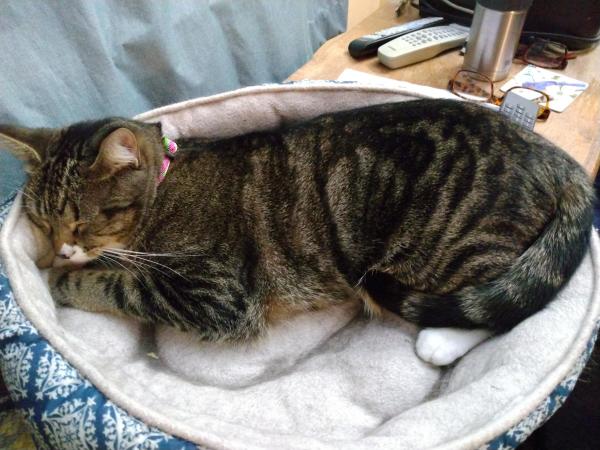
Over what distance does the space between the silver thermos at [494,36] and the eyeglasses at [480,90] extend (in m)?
0.02

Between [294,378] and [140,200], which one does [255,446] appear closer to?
[294,378]

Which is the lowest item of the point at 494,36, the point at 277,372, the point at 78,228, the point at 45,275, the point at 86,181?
the point at 277,372

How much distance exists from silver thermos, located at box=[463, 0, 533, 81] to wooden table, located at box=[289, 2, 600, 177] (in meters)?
0.07

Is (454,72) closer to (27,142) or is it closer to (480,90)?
(480,90)

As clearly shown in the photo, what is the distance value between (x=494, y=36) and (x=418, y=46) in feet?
0.82

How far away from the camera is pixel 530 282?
937 mm

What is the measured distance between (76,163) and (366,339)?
0.72 m

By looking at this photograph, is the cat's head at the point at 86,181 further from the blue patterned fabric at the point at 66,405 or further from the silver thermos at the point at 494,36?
the silver thermos at the point at 494,36

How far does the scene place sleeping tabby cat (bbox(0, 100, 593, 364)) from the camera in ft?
3.18

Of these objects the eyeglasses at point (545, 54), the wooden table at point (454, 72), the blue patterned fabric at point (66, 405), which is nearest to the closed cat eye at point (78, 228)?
the blue patterned fabric at point (66, 405)

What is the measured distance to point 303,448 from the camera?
0.75m

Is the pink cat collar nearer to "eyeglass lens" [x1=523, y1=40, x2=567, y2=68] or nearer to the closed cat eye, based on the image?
the closed cat eye

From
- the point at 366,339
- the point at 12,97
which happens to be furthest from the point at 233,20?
the point at 366,339

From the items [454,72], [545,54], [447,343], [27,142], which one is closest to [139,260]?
[27,142]
